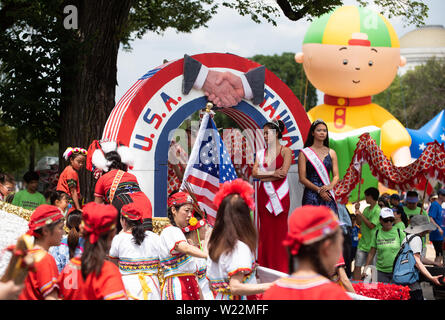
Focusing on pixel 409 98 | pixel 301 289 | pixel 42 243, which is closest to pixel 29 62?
pixel 42 243

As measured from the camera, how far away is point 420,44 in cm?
5994

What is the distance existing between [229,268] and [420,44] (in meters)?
61.2

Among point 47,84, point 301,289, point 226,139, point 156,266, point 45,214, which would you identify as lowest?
point 156,266

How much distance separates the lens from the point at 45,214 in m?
3.56

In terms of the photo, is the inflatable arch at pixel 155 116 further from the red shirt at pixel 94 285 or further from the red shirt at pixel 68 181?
the red shirt at pixel 94 285

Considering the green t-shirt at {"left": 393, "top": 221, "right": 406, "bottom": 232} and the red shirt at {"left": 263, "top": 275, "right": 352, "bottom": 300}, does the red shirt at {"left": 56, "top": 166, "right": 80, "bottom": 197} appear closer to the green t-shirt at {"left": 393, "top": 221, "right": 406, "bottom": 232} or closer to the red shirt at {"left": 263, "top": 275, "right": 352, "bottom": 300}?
the green t-shirt at {"left": 393, "top": 221, "right": 406, "bottom": 232}

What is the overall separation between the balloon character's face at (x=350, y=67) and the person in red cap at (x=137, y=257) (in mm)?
9887

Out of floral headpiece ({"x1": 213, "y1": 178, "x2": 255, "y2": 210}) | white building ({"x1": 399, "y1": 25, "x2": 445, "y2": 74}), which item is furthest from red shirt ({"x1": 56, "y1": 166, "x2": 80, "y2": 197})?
white building ({"x1": 399, "y1": 25, "x2": 445, "y2": 74})

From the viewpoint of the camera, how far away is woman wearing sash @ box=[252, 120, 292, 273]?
23.4 feet

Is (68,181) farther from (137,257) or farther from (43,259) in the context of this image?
(43,259)

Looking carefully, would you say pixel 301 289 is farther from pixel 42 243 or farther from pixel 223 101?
pixel 223 101

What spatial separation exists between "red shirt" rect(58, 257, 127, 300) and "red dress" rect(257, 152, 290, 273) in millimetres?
4292

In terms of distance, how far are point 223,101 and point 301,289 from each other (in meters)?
5.60
